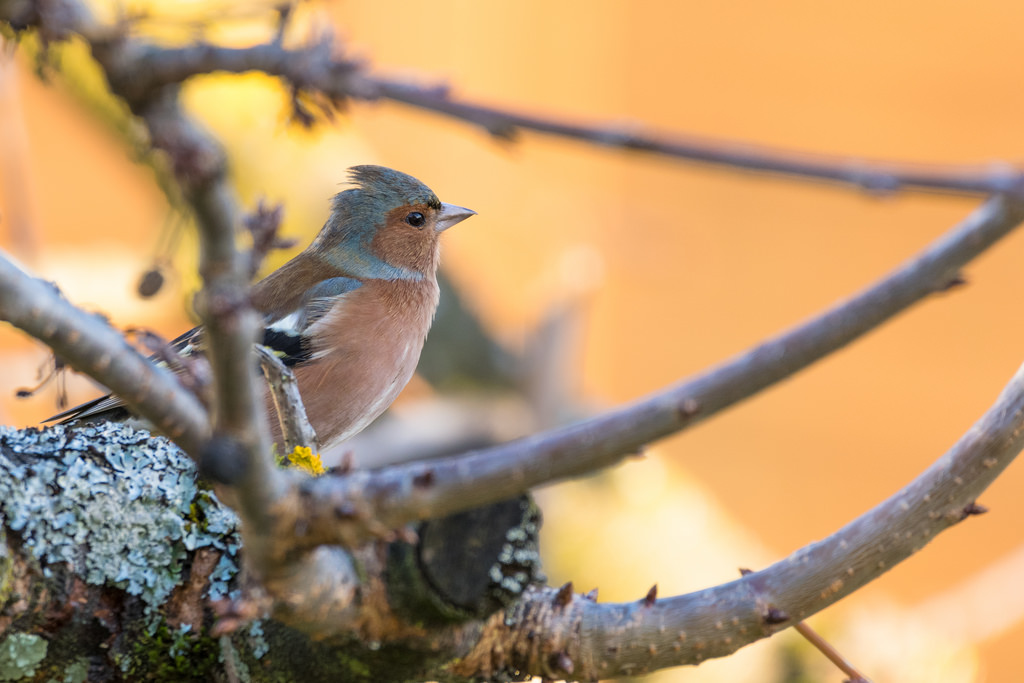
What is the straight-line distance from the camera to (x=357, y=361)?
265 centimetres

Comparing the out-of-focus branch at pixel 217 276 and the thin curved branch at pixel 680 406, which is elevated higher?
the out-of-focus branch at pixel 217 276

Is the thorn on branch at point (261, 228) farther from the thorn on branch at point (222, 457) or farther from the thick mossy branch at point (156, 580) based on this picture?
the thick mossy branch at point (156, 580)

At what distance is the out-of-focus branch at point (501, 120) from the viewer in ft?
2.62

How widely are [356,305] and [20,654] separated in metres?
1.34

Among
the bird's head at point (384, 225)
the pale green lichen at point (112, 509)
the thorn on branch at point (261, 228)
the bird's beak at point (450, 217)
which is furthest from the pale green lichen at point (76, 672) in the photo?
the bird's beak at point (450, 217)

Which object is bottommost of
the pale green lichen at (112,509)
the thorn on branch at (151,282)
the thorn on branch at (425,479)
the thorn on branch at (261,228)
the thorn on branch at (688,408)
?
the thorn on branch at (688,408)

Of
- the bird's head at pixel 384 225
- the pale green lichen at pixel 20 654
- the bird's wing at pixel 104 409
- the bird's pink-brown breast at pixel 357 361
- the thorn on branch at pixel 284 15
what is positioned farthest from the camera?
the bird's head at pixel 384 225

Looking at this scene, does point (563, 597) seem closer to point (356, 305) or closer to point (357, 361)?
Answer: point (357, 361)

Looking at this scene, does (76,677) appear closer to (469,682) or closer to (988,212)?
(469,682)

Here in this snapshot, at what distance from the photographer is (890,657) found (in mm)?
4055

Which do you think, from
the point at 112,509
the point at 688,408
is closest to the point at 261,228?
the point at 688,408

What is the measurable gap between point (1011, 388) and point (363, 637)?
4.05ft

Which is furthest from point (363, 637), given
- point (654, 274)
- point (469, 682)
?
point (654, 274)

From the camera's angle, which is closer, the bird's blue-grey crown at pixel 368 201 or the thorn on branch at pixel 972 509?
the thorn on branch at pixel 972 509
